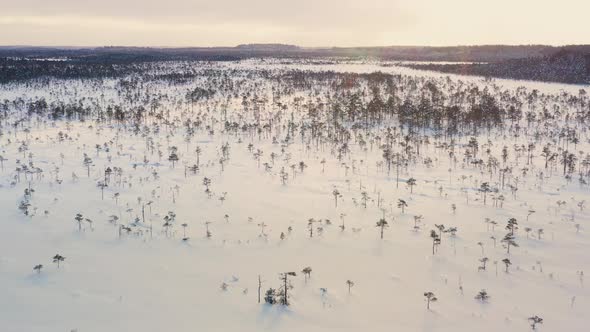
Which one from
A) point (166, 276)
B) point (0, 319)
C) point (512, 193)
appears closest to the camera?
point (0, 319)

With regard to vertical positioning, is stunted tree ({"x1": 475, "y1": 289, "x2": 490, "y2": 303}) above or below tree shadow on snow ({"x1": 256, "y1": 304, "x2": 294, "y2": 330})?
above

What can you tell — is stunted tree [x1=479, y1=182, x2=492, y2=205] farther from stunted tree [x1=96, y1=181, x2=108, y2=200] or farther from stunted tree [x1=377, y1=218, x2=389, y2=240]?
stunted tree [x1=96, y1=181, x2=108, y2=200]

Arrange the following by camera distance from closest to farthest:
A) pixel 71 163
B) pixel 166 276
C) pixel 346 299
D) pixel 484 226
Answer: pixel 346 299 → pixel 166 276 → pixel 484 226 → pixel 71 163

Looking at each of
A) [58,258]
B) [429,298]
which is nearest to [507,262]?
[429,298]

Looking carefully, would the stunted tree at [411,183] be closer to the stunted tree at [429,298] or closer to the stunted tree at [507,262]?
the stunted tree at [507,262]

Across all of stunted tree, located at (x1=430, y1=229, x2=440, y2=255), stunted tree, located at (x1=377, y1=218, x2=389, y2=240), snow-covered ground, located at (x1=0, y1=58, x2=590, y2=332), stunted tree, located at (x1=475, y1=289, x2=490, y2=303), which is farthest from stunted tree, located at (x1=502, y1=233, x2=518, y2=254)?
stunted tree, located at (x1=377, y1=218, x2=389, y2=240)

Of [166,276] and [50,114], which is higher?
[50,114]

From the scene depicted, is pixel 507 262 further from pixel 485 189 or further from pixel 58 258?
pixel 58 258

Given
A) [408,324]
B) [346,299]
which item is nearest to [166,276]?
[346,299]

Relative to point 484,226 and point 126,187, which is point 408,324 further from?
point 126,187
